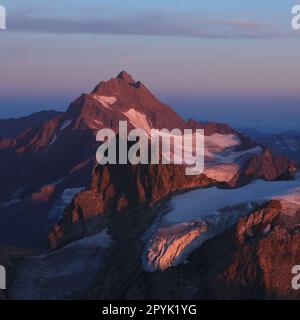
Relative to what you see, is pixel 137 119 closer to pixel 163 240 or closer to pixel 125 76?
pixel 125 76

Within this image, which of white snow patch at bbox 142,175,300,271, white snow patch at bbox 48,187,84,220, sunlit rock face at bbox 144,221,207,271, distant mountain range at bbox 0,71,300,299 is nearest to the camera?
distant mountain range at bbox 0,71,300,299

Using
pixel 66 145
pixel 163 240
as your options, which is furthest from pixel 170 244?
pixel 66 145

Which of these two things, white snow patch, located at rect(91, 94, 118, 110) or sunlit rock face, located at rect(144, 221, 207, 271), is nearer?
sunlit rock face, located at rect(144, 221, 207, 271)

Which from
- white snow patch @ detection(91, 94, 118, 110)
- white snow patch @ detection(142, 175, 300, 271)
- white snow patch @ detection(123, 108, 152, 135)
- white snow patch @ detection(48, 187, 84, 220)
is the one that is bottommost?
white snow patch @ detection(48, 187, 84, 220)

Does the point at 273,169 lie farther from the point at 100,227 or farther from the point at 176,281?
the point at 176,281

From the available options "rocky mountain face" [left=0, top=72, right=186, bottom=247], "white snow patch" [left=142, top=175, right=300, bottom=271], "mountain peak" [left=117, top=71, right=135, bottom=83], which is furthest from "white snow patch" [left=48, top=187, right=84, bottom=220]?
"white snow patch" [left=142, top=175, right=300, bottom=271]

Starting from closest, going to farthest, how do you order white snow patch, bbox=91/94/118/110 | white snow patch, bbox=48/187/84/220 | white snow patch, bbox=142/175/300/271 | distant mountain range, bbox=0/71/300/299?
1. distant mountain range, bbox=0/71/300/299
2. white snow patch, bbox=142/175/300/271
3. white snow patch, bbox=48/187/84/220
4. white snow patch, bbox=91/94/118/110

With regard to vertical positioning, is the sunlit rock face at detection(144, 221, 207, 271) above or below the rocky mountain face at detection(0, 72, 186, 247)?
above

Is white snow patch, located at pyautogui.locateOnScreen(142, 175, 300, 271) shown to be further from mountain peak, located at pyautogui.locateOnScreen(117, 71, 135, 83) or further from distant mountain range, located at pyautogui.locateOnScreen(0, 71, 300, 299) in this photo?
mountain peak, located at pyautogui.locateOnScreen(117, 71, 135, 83)

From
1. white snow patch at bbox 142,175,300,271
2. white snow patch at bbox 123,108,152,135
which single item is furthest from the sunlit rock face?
white snow patch at bbox 123,108,152,135

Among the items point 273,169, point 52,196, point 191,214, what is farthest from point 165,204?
point 273,169

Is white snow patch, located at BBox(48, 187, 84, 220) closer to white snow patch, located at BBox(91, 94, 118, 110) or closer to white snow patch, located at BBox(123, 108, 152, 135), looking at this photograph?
white snow patch, located at BBox(123, 108, 152, 135)
